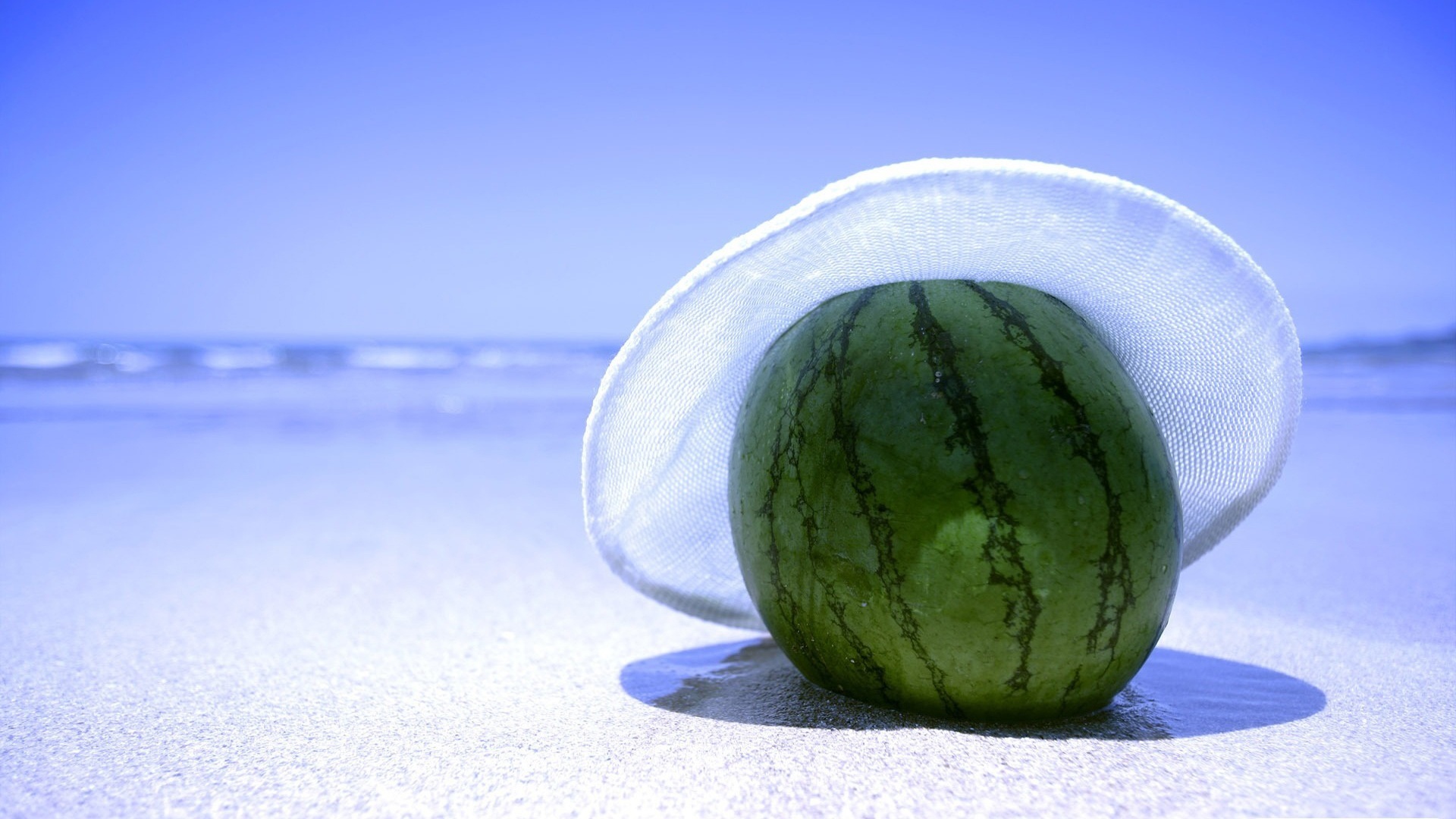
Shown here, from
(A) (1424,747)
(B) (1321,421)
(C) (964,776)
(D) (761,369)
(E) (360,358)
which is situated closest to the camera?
(C) (964,776)

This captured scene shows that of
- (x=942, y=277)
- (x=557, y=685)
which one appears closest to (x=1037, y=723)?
(x=942, y=277)

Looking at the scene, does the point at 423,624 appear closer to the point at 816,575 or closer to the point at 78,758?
the point at 78,758

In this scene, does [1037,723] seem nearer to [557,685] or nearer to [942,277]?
[942,277]

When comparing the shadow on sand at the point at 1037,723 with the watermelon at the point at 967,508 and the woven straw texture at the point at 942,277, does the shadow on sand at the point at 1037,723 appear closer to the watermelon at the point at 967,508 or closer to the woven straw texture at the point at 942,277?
the watermelon at the point at 967,508

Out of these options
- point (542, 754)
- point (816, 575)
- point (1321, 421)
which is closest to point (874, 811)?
point (816, 575)

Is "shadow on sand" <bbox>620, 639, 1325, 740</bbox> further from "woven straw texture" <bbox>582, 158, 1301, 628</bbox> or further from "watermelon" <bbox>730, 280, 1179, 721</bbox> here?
"woven straw texture" <bbox>582, 158, 1301, 628</bbox>

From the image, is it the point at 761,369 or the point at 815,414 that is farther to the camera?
the point at 761,369

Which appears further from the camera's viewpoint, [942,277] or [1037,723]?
[942,277]
